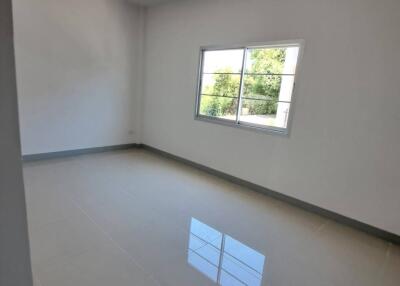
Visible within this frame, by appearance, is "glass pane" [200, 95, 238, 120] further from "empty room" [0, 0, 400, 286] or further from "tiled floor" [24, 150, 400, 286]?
"tiled floor" [24, 150, 400, 286]

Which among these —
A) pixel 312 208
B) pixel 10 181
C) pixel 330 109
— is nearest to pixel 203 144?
pixel 312 208

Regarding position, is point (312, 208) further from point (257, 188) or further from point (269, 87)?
point (269, 87)

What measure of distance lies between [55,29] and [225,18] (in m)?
2.57

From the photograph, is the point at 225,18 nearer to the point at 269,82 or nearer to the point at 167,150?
the point at 269,82

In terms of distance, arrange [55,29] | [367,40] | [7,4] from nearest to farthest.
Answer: [7,4] → [367,40] → [55,29]

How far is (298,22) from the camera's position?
2729 mm

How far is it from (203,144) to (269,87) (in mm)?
1394

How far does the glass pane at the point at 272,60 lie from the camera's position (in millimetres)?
2895

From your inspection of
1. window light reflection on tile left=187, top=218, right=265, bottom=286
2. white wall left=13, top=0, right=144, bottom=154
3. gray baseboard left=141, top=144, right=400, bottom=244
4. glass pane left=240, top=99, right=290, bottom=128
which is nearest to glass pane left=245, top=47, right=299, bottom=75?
glass pane left=240, top=99, right=290, bottom=128

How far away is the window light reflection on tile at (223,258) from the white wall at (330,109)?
1.25m

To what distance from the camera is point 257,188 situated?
3316mm

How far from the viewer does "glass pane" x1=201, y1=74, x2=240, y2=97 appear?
11.6ft

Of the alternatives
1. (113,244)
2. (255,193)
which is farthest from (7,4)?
(255,193)

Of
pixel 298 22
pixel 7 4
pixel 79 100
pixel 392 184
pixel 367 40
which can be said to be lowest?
pixel 392 184
